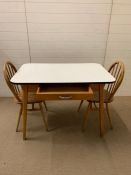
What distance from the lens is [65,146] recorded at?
1.83m

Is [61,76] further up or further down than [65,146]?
further up

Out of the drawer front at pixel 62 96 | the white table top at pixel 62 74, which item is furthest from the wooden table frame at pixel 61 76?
the drawer front at pixel 62 96

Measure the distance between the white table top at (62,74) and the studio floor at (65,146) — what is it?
0.63m

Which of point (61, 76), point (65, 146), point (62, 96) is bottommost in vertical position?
point (65, 146)

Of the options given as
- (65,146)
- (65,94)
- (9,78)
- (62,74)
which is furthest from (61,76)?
(65,146)

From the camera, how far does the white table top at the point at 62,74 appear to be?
5.43 ft

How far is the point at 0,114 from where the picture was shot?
7.71 ft

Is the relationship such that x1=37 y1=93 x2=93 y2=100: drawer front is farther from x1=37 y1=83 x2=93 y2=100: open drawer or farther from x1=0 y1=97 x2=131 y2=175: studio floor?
x1=0 y1=97 x2=131 y2=175: studio floor

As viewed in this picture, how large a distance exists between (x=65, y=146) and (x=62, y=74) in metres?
0.68

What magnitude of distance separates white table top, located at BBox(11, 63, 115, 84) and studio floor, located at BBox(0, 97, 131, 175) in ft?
2.08

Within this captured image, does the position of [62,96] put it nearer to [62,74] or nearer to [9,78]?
[62,74]

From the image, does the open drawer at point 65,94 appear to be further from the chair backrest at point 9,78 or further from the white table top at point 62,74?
the chair backrest at point 9,78

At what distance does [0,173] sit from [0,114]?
0.94m

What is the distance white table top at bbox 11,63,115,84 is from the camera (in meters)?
1.66
